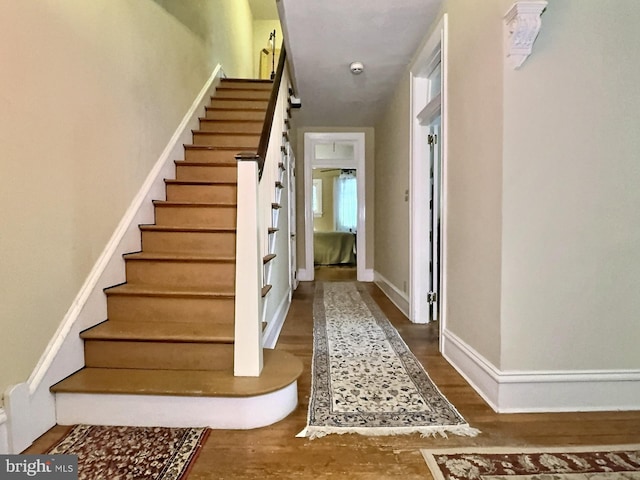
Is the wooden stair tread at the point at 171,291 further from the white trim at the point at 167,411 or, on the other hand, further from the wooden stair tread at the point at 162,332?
the white trim at the point at 167,411

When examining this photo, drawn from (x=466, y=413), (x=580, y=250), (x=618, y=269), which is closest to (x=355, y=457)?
(x=466, y=413)

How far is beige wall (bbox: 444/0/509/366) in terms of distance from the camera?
177 cm

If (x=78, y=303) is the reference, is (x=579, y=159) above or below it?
above

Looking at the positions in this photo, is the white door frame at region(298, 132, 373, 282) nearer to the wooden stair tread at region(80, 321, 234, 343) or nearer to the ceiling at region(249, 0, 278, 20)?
the ceiling at region(249, 0, 278, 20)

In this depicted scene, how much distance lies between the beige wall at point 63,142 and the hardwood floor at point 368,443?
60cm

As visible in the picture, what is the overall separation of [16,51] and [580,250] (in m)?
2.56

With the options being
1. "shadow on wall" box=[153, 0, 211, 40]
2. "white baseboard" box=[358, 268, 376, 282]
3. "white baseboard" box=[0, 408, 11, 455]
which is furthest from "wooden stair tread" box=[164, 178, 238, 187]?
"white baseboard" box=[358, 268, 376, 282]

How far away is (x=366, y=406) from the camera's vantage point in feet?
5.83

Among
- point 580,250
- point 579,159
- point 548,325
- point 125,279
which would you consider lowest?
point 548,325

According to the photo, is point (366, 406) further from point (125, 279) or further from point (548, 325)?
point (125, 279)

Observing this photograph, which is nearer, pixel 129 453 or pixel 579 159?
pixel 129 453

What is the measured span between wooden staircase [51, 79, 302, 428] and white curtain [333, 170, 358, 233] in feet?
21.4

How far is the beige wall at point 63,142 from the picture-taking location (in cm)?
145

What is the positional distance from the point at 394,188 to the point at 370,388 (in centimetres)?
260
